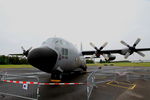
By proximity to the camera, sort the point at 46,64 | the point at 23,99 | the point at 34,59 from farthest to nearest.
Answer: the point at 46,64 → the point at 34,59 → the point at 23,99

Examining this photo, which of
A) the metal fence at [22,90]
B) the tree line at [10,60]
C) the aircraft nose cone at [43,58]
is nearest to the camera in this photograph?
the metal fence at [22,90]

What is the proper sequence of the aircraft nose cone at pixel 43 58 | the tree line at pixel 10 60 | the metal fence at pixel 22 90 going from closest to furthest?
the metal fence at pixel 22 90 → the aircraft nose cone at pixel 43 58 → the tree line at pixel 10 60

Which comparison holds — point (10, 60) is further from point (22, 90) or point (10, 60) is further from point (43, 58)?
point (43, 58)

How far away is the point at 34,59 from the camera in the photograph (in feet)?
22.5

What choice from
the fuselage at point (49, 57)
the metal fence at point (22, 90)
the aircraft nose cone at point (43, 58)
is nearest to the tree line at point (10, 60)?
the metal fence at point (22, 90)

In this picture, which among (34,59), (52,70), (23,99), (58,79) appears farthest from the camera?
(58,79)

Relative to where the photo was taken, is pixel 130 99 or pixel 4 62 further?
pixel 4 62

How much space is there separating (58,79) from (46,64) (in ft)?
7.23

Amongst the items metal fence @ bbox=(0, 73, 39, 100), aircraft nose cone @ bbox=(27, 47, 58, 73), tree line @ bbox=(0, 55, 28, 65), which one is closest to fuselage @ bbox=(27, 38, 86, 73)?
aircraft nose cone @ bbox=(27, 47, 58, 73)

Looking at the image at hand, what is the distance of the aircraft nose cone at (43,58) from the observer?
6840 millimetres

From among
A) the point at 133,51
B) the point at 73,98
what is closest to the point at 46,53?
the point at 73,98

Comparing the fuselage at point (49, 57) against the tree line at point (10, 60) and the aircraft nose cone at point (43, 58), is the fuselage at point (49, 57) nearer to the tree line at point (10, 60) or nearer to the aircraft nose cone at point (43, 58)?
the aircraft nose cone at point (43, 58)

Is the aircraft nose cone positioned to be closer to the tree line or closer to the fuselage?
the fuselage

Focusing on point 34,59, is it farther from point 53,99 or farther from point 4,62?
point 4,62
